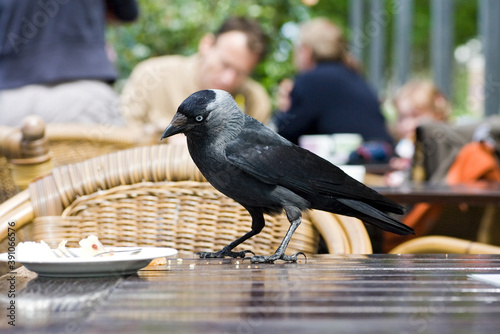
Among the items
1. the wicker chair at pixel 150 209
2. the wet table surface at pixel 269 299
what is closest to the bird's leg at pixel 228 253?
the wet table surface at pixel 269 299

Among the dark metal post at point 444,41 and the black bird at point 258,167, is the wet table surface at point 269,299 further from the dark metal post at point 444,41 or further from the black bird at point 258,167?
the dark metal post at point 444,41

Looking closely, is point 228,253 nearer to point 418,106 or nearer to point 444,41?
point 418,106

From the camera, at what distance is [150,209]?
1853 millimetres

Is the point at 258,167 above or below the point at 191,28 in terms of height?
below

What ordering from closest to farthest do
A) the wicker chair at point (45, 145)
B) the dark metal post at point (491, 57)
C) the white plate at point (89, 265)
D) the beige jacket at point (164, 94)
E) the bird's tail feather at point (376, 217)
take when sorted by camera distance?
the white plate at point (89, 265) < the bird's tail feather at point (376, 217) < the wicker chair at point (45, 145) < the beige jacket at point (164, 94) < the dark metal post at point (491, 57)

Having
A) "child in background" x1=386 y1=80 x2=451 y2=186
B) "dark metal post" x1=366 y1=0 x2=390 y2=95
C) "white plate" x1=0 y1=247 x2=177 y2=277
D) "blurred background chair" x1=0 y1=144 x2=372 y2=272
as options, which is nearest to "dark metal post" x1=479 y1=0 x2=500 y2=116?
"child in background" x1=386 y1=80 x2=451 y2=186

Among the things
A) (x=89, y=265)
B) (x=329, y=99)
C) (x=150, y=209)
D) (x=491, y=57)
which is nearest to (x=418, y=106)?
(x=329, y=99)

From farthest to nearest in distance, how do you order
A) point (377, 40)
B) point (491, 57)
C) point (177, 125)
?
point (377, 40) → point (491, 57) → point (177, 125)

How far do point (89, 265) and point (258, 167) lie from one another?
32cm

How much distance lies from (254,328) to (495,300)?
354mm

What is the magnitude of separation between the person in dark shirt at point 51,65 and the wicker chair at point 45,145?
1.14 ft

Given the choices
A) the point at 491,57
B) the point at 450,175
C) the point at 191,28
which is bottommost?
the point at 450,175

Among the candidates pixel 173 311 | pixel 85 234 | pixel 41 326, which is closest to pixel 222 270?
pixel 173 311

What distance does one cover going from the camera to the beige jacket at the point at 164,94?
4930mm
